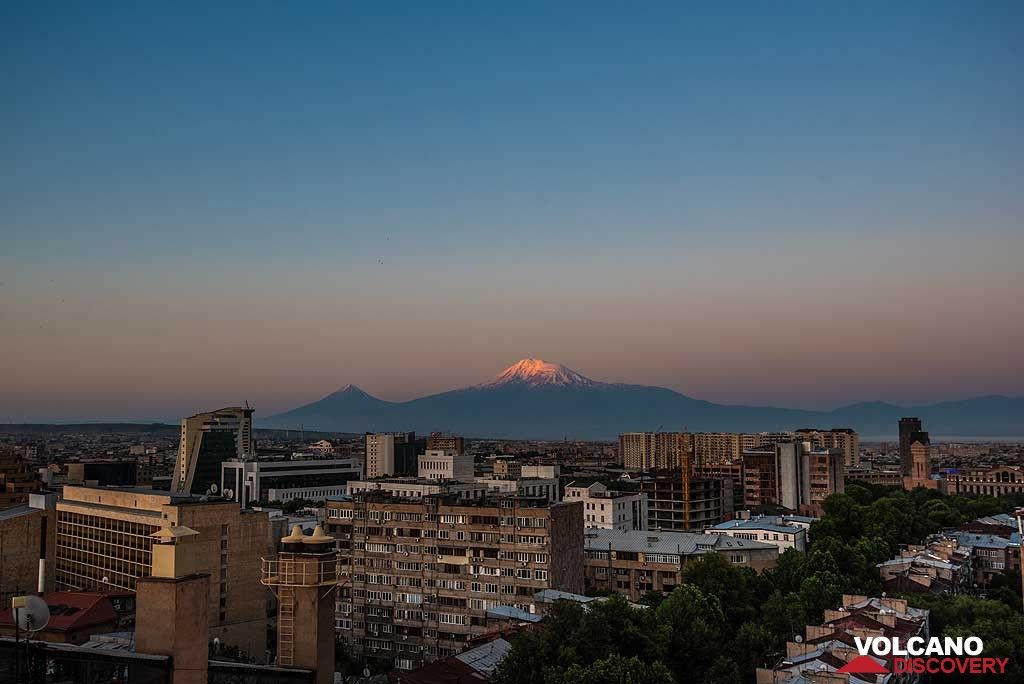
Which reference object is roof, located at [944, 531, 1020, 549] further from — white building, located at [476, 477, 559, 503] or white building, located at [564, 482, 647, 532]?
white building, located at [476, 477, 559, 503]

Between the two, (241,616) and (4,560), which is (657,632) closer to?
(241,616)

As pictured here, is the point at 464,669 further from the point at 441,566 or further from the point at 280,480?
the point at 280,480

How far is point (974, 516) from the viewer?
8919 centimetres

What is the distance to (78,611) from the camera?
1494 inches

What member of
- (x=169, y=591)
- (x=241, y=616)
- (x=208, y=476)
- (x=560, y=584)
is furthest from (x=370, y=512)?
(x=208, y=476)

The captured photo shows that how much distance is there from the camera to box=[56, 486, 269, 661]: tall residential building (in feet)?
161

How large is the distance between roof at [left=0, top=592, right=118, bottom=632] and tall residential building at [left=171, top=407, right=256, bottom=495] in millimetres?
84308

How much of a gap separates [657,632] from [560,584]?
1226cm

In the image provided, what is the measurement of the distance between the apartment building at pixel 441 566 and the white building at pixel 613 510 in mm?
29002

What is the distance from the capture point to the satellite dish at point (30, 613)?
1059cm

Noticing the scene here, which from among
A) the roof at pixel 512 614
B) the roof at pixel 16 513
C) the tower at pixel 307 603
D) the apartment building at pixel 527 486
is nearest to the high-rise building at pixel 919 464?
the apartment building at pixel 527 486

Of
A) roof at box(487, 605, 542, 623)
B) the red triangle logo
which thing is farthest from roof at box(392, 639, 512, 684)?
the red triangle logo

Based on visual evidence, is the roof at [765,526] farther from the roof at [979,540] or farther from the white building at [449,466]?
the white building at [449,466]

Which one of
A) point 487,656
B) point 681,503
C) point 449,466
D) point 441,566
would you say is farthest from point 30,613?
point 449,466
